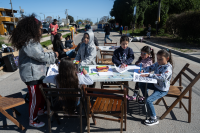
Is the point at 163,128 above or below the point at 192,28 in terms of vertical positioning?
below

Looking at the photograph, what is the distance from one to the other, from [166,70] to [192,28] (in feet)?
37.2

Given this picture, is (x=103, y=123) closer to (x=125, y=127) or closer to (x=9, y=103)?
(x=125, y=127)

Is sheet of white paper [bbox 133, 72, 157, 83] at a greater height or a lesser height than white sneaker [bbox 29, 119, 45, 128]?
greater

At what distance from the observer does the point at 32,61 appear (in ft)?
7.79

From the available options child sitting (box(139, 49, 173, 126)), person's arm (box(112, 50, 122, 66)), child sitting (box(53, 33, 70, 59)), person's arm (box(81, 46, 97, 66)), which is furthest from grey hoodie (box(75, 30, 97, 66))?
child sitting (box(53, 33, 70, 59))

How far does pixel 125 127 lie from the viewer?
8.20 feet

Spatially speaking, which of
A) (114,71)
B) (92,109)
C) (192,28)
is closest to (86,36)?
(114,71)

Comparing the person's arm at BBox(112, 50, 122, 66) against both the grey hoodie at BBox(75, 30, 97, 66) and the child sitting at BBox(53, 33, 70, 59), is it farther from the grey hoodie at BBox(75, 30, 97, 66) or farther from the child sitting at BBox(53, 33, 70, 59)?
the child sitting at BBox(53, 33, 70, 59)

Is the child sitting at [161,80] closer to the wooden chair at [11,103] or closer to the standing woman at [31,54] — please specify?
the standing woman at [31,54]

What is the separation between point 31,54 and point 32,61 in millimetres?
152

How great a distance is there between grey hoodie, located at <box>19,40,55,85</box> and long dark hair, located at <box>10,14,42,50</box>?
0.25 feet

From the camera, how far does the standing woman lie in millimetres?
2273

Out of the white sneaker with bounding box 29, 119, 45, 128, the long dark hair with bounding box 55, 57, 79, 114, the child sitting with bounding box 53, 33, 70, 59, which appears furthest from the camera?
the child sitting with bounding box 53, 33, 70, 59

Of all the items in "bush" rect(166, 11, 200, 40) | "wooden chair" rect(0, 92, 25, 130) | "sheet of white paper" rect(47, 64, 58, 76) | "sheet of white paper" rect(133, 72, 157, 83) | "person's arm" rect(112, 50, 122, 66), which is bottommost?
"wooden chair" rect(0, 92, 25, 130)
